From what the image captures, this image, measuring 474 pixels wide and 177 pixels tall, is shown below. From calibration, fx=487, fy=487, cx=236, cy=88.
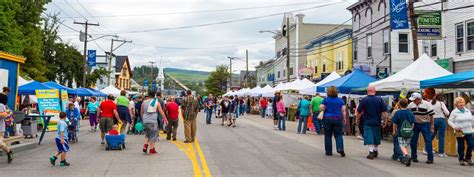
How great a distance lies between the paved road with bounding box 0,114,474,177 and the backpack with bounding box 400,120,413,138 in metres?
0.69

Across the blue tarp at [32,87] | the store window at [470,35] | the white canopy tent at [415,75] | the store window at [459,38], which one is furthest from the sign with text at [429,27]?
the blue tarp at [32,87]

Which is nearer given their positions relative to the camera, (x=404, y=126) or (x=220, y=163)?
(x=220, y=163)

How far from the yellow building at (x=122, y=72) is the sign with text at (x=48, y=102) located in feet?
232

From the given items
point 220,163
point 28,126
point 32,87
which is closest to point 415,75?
point 220,163

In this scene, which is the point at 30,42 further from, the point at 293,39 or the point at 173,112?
the point at 293,39

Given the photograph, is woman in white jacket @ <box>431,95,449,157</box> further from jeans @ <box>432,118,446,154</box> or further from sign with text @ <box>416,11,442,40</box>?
sign with text @ <box>416,11,442,40</box>

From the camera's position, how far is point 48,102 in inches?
787

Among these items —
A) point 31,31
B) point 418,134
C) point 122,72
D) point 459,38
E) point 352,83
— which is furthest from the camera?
point 122,72

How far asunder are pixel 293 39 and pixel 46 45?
1170 inches

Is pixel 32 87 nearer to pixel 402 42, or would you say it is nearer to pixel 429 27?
pixel 429 27

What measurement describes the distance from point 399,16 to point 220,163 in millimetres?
13280

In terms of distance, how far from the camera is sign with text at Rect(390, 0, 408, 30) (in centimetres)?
2066

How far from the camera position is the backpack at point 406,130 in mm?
10820

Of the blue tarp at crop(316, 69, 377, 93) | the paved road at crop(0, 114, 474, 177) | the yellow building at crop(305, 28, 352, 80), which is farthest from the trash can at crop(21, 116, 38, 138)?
the yellow building at crop(305, 28, 352, 80)
